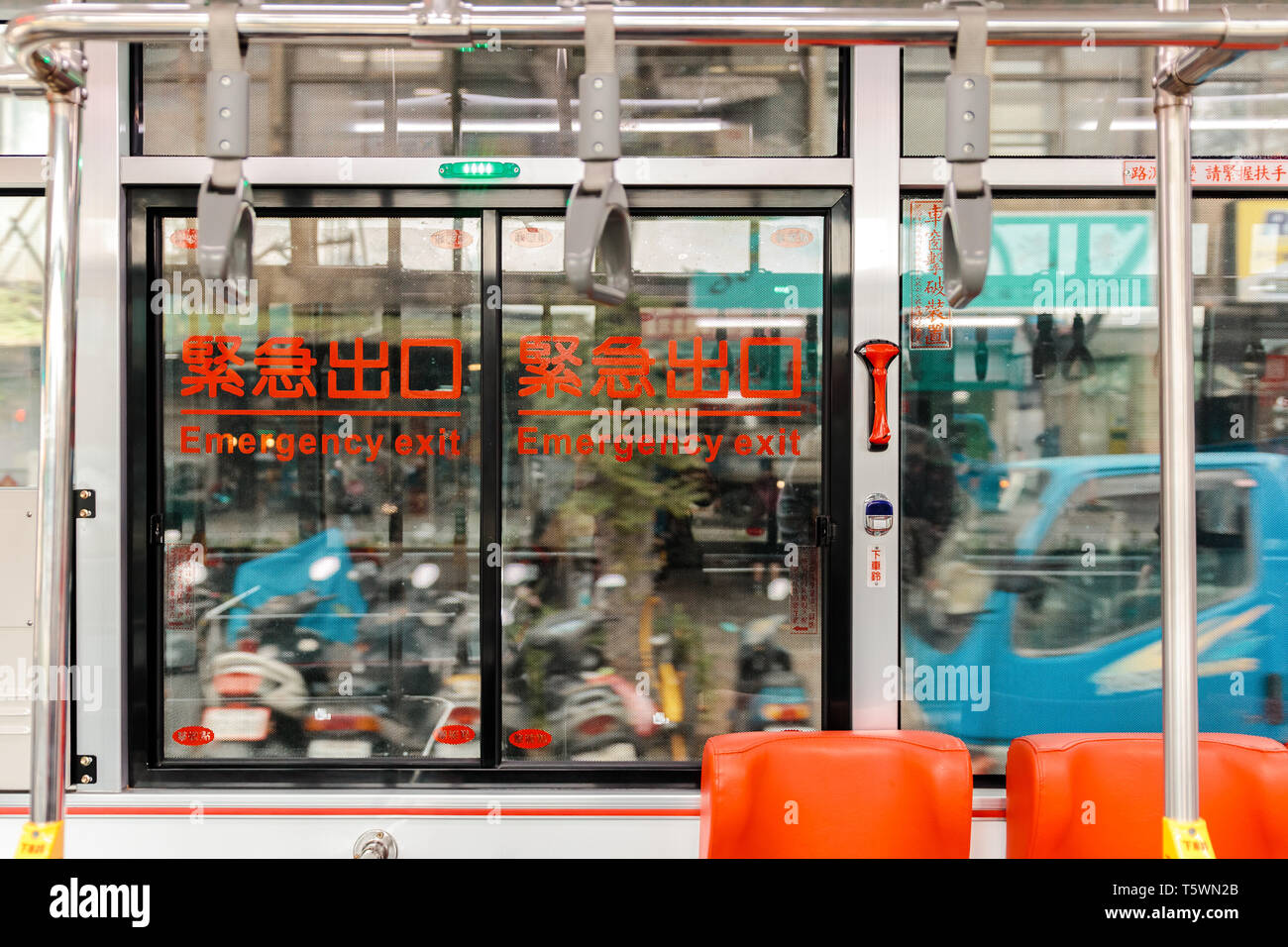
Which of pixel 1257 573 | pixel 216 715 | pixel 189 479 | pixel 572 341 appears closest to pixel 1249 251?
pixel 1257 573

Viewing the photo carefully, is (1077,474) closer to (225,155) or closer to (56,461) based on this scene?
(225,155)

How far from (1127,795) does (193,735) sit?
275 centimetres

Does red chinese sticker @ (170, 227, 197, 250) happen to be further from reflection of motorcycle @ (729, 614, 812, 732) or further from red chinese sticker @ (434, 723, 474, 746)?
reflection of motorcycle @ (729, 614, 812, 732)

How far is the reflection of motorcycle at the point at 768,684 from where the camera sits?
8.97 ft

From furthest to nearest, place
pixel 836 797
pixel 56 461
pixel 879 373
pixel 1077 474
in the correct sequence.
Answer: pixel 1077 474
pixel 879 373
pixel 836 797
pixel 56 461

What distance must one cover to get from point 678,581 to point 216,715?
156 centimetres

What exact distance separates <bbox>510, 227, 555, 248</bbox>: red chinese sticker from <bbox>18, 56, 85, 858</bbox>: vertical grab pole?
1.51 metres

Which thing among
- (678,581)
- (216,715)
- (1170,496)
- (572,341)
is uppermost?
(572,341)

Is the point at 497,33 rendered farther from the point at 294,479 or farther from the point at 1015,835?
the point at 1015,835

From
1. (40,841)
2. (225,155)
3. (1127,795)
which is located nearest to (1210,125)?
(1127,795)

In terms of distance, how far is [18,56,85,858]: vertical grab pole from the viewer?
1194mm

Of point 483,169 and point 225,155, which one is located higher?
point 483,169

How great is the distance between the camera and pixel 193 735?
275 centimetres

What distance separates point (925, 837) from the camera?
215 cm
